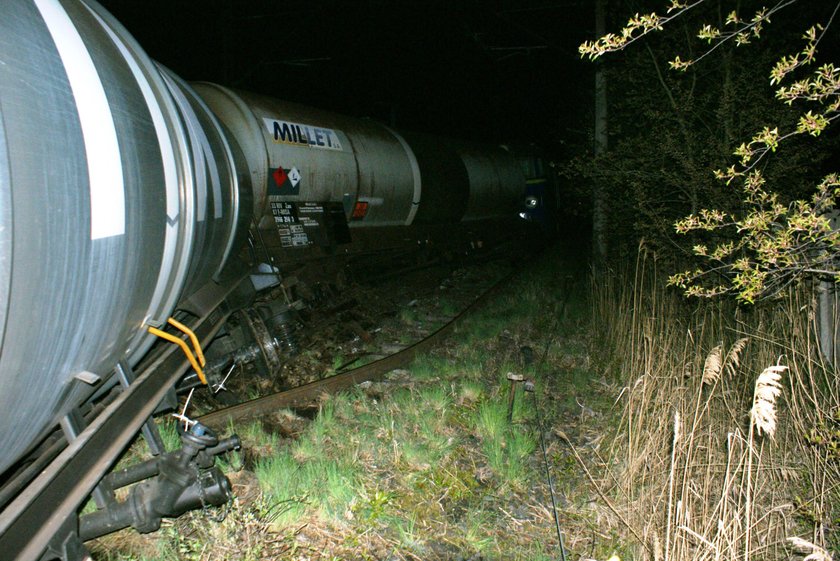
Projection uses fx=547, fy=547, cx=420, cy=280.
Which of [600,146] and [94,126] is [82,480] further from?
[600,146]

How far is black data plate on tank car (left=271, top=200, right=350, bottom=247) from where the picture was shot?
7079mm

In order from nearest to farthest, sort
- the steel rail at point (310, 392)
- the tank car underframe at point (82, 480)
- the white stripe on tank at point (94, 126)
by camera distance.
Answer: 1. the tank car underframe at point (82, 480)
2. the white stripe on tank at point (94, 126)
3. the steel rail at point (310, 392)

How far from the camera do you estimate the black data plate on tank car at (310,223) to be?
23.2 feet

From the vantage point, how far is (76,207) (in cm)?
198

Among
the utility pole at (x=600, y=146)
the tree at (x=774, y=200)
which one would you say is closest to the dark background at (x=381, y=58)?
the utility pole at (x=600, y=146)

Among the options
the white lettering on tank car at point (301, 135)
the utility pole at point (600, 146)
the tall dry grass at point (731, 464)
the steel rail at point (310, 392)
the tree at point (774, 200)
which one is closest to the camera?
the tree at point (774, 200)

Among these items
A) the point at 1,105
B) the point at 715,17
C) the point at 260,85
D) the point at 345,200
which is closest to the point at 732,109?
the point at 715,17

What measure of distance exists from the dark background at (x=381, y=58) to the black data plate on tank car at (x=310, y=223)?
527cm

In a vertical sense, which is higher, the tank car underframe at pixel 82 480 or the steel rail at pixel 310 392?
the tank car underframe at pixel 82 480

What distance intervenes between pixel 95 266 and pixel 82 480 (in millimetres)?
925

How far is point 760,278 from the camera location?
270 centimetres

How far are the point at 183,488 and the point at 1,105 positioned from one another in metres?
2.01

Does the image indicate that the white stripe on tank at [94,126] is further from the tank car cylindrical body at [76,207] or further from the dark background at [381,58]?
the dark background at [381,58]

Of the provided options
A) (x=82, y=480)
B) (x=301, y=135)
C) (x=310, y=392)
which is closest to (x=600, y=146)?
(x=301, y=135)
